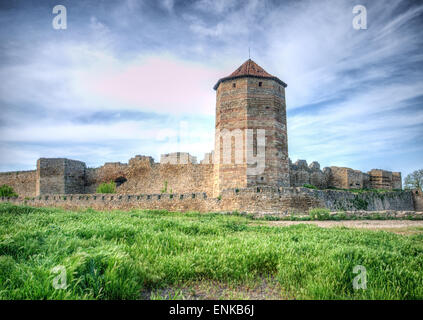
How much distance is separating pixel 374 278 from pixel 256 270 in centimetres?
122

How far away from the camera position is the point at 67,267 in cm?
249

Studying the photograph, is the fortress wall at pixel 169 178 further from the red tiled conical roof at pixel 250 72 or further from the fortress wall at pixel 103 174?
the red tiled conical roof at pixel 250 72

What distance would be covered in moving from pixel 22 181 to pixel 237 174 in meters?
25.4

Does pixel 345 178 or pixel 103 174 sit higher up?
pixel 103 174

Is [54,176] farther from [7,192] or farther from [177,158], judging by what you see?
[177,158]

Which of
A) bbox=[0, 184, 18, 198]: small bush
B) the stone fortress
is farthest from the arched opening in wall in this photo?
bbox=[0, 184, 18, 198]: small bush

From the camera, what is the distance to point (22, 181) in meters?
29.6

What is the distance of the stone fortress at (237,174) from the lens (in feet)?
45.4

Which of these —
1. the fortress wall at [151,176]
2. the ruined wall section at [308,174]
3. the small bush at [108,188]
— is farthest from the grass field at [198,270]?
the small bush at [108,188]

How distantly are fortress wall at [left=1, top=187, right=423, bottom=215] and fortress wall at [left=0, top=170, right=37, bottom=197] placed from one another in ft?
41.4

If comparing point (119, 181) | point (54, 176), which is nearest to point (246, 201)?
point (119, 181)
